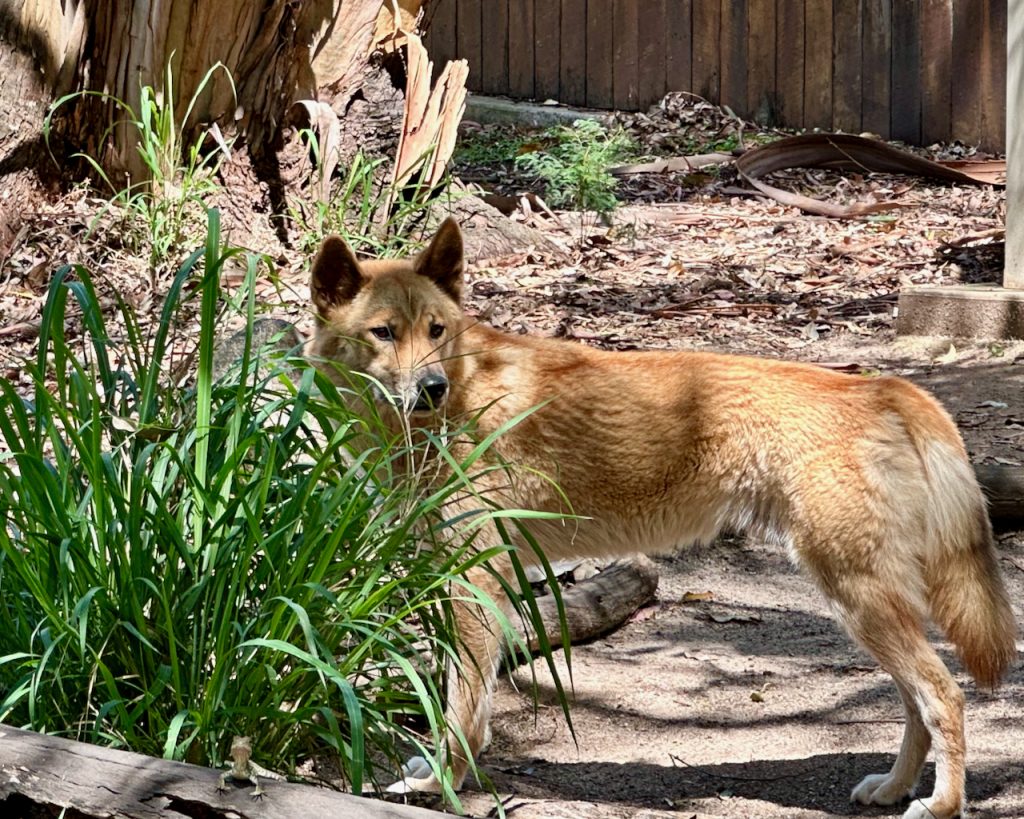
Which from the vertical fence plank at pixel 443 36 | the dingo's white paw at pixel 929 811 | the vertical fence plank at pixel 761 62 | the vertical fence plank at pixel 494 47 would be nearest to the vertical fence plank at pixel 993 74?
the vertical fence plank at pixel 761 62

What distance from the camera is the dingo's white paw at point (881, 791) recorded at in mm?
4051

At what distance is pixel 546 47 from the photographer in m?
14.1

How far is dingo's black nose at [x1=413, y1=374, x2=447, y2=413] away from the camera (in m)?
4.21

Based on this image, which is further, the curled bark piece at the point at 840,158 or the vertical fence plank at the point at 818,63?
the vertical fence plank at the point at 818,63

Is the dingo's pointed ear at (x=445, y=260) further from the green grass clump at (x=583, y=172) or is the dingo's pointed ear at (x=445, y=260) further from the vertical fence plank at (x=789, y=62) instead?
the vertical fence plank at (x=789, y=62)

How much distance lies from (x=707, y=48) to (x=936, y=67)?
225 cm

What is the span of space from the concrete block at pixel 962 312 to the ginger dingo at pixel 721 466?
12.3ft

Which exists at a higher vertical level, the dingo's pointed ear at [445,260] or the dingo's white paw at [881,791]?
the dingo's pointed ear at [445,260]

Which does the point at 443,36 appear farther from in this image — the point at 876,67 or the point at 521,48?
the point at 876,67

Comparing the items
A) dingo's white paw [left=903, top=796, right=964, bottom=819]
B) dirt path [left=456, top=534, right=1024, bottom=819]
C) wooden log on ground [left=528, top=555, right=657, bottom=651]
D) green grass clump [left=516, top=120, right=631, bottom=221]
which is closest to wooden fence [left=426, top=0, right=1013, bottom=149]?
green grass clump [left=516, top=120, right=631, bottom=221]

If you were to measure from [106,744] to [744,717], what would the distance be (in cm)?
239

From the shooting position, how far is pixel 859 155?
461 inches

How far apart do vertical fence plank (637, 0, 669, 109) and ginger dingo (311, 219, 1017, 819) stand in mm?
9474

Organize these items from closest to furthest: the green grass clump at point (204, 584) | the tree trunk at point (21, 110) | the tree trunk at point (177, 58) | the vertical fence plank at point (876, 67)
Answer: the green grass clump at point (204, 584), the tree trunk at point (21, 110), the tree trunk at point (177, 58), the vertical fence plank at point (876, 67)
